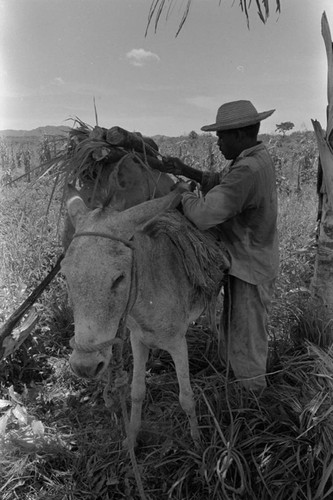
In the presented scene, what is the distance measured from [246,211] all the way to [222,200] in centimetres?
42

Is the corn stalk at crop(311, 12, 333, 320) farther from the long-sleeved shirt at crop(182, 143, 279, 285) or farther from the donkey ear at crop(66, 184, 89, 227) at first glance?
the donkey ear at crop(66, 184, 89, 227)

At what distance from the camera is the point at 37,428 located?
3.10 m

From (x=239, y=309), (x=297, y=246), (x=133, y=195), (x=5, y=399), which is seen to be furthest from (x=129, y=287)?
(x=297, y=246)

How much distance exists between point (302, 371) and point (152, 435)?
128cm

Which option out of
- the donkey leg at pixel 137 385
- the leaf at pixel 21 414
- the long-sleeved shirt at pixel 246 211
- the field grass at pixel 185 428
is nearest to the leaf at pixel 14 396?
the field grass at pixel 185 428

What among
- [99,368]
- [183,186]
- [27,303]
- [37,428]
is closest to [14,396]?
[37,428]

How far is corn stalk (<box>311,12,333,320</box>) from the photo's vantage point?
10.8 ft

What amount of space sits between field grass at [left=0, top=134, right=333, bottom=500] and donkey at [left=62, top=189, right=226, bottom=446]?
68cm

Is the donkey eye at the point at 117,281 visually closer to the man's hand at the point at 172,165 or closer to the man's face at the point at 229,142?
the man's hand at the point at 172,165

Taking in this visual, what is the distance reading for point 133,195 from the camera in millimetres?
2496

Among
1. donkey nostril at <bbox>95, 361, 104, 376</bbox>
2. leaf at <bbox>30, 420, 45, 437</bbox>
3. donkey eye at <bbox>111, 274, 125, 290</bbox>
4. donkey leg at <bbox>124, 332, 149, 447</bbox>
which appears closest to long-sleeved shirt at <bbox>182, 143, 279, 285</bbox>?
donkey eye at <bbox>111, 274, 125, 290</bbox>

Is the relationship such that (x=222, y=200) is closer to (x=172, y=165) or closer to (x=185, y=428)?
(x=172, y=165)

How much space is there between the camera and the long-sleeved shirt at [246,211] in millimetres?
2424

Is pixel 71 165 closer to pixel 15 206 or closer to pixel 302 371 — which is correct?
pixel 302 371
